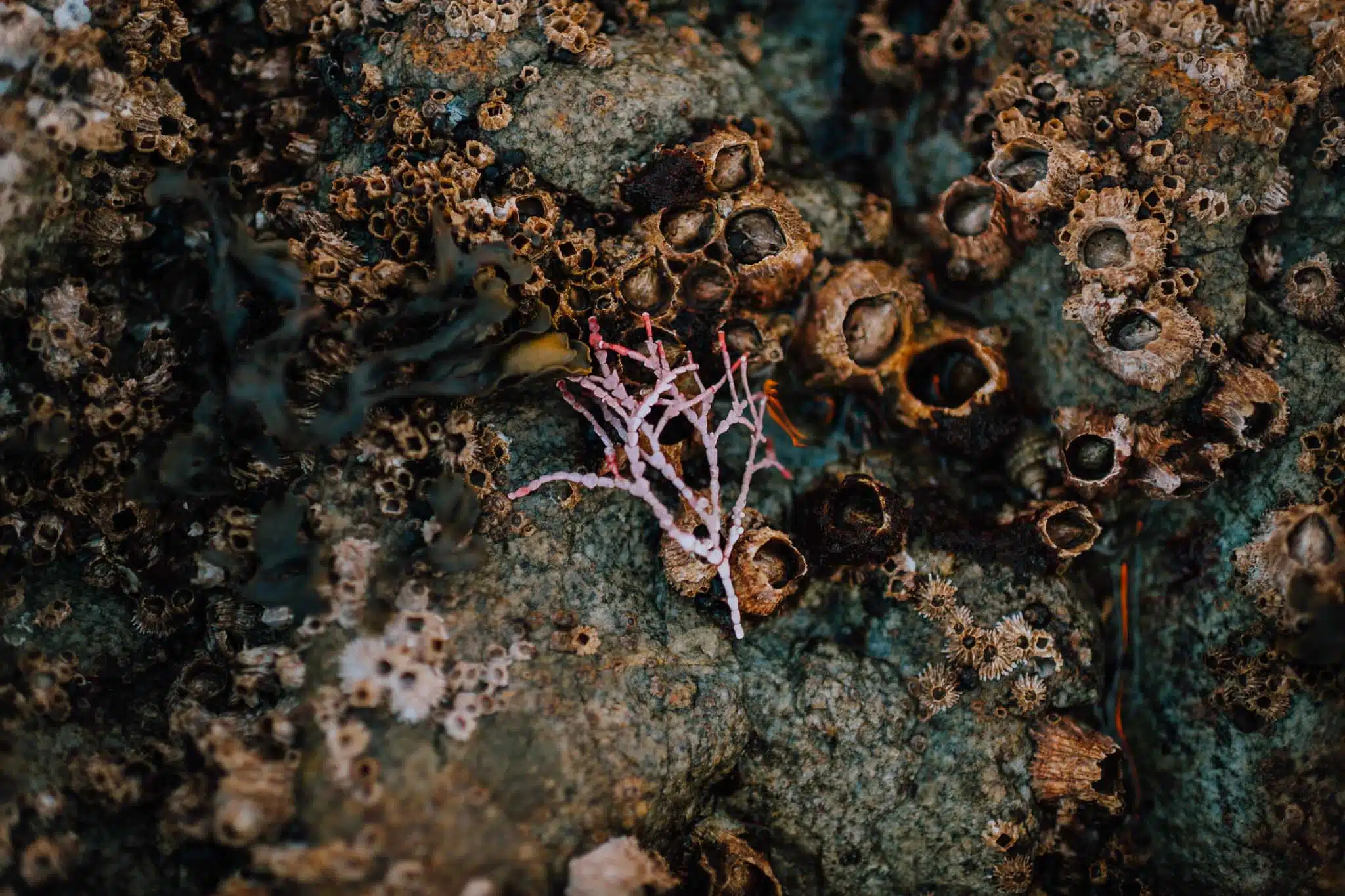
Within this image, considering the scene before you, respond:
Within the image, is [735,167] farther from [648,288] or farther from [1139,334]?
[1139,334]

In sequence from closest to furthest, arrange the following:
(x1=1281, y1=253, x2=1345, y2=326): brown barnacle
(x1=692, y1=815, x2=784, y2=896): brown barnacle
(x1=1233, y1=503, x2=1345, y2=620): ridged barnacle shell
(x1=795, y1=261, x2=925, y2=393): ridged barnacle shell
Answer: (x1=692, y1=815, x2=784, y2=896): brown barnacle < (x1=1233, y1=503, x2=1345, y2=620): ridged barnacle shell < (x1=1281, y1=253, x2=1345, y2=326): brown barnacle < (x1=795, y1=261, x2=925, y2=393): ridged barnacle shell

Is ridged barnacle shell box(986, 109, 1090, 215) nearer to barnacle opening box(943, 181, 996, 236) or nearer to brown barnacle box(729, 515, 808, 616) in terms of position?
barnacle opening box(943, 181, 996, 236)

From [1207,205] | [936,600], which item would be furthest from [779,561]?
[1207,205]

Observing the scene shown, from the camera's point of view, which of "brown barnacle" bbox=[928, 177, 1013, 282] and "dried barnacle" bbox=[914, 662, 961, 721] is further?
"brown barnacle" bbox=[928, 177, 1013, 282]

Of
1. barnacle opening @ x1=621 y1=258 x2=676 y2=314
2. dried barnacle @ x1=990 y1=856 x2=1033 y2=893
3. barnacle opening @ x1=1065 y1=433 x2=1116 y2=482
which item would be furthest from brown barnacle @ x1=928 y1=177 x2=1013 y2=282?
dried barnacle @ x1=990 y1=856 x2=1033 y2=893

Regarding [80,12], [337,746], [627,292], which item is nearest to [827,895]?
[337,746]

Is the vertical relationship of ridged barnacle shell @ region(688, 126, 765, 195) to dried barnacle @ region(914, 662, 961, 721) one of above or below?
above

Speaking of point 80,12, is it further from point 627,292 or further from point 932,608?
point 932,608
